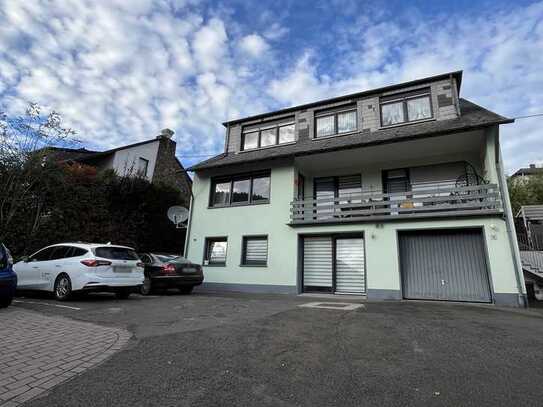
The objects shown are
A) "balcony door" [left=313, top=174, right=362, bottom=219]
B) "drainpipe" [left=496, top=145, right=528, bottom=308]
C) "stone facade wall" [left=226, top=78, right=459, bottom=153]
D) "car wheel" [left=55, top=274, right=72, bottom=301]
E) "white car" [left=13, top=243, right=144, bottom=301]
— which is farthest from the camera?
"balcony door" [left=313, top=174, right=362, bottom=219]

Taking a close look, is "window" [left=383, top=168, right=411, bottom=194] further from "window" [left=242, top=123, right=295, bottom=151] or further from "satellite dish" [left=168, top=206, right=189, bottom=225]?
"satellite dish" [left=168, top=206, right=189, bottom=225]

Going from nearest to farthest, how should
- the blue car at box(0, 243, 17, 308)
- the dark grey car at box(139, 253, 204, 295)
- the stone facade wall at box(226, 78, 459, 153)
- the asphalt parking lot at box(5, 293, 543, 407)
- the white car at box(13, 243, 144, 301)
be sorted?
the asphalt parking lot at box(5, 293, 543, 407), the blue car at box(0, 243, 17, 308), the white car at box(13, 243, 144, 301), the dark grey car at box(139, 253, 204, 295), the stone facade wall at box(226, 78, 459, 153)

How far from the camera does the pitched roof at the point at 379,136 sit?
1031cm

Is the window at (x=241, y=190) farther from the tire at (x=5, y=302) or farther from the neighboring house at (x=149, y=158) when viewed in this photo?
the tire at (x=5, y=302)

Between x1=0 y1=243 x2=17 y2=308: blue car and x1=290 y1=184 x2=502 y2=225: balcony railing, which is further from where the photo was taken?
x1=290 y1=184 x2=502 y2=225: balcony railing

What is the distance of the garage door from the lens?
389 inches

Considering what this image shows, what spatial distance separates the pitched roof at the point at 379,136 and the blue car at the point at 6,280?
875 centimetres

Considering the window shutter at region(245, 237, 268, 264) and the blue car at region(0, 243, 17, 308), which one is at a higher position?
the window shutter at region(245, 237, 268, 264)

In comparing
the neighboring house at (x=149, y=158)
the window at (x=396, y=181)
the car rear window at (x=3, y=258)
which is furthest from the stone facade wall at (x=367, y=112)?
the car rear window at (x=3, y=258)

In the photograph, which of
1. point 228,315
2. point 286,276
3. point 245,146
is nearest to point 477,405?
point 228,315

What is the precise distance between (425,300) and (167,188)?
14.4 m

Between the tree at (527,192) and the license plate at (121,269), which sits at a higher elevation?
the tree at (527,192)

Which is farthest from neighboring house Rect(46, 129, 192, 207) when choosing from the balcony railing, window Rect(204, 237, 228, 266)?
the balcony railing

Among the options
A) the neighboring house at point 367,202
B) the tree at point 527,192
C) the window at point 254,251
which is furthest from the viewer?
the tree at point 527,192
